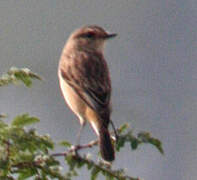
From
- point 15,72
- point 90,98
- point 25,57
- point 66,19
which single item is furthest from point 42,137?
point 66,19

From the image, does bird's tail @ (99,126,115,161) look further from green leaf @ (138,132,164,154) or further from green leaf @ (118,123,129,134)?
green leaf @ (138,132,164,154)

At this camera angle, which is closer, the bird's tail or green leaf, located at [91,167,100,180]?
green leaf, located at [91,167,100,180]

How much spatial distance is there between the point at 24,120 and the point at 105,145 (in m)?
1.21

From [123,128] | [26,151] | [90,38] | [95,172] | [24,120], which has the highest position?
[24,120]

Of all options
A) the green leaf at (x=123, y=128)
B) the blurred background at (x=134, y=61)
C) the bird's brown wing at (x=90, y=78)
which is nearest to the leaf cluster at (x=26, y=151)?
the green leaf at (x=123, y=128)

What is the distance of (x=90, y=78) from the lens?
7.93m

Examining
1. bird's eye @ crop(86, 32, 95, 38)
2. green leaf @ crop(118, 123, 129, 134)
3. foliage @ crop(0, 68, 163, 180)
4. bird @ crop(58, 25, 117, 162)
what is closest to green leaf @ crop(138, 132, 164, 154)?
foliage @ crop(0, 68, 163, 180)

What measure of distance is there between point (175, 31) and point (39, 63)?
945 inches

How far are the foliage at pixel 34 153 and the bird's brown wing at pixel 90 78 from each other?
1657 millimetres

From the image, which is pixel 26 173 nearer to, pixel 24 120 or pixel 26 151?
pixel 26 151

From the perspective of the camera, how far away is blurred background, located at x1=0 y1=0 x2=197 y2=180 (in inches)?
1486

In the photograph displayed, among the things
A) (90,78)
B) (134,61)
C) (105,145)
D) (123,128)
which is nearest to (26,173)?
(123,128)

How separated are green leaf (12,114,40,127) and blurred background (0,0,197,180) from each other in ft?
74.6

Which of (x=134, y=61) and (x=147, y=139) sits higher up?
(x=147, y=139)
